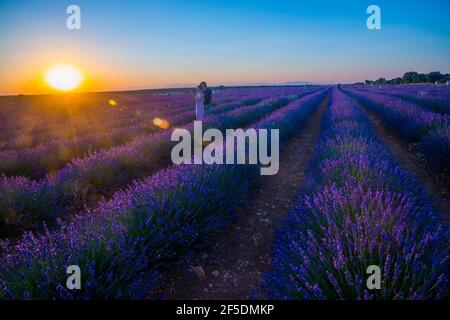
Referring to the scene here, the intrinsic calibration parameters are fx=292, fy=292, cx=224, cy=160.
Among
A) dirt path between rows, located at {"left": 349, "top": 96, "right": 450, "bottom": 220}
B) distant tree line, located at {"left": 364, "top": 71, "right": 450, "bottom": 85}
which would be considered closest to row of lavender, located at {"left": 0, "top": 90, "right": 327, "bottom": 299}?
dirt path between rows, located at {"left": 349, "top": 96, "right": 450, "bottom": 220}

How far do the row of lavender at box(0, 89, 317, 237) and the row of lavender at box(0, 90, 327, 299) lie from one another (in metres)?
Result: 0.61

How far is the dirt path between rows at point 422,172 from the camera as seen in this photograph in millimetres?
3561

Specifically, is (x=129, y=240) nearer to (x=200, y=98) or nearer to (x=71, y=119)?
(x=200, y=98)

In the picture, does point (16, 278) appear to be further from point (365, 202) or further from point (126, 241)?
point (365, 202)

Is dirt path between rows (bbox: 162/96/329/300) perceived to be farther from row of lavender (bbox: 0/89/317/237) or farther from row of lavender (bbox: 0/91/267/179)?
row of lavender (bbox: 0/91/267/179)

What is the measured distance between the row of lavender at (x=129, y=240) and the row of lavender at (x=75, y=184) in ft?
1.99

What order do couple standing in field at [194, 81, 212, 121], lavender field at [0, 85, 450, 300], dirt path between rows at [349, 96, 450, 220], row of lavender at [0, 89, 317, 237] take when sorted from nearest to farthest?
lavender field at [0, 85, 450, 300], row of lavender at [0, 89, 317, 237], dirt path between rows at [349, 96, 450, 220], couple standing in field at [194, 81, 212, 121]

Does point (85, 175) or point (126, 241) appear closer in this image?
point (126, 241)

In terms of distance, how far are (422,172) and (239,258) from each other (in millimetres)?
3903

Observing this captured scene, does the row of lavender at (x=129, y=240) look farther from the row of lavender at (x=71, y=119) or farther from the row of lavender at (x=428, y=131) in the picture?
the row of lavender at (x=71, y=119)

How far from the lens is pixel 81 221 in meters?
2.35

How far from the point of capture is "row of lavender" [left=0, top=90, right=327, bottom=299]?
1740 millimetres
